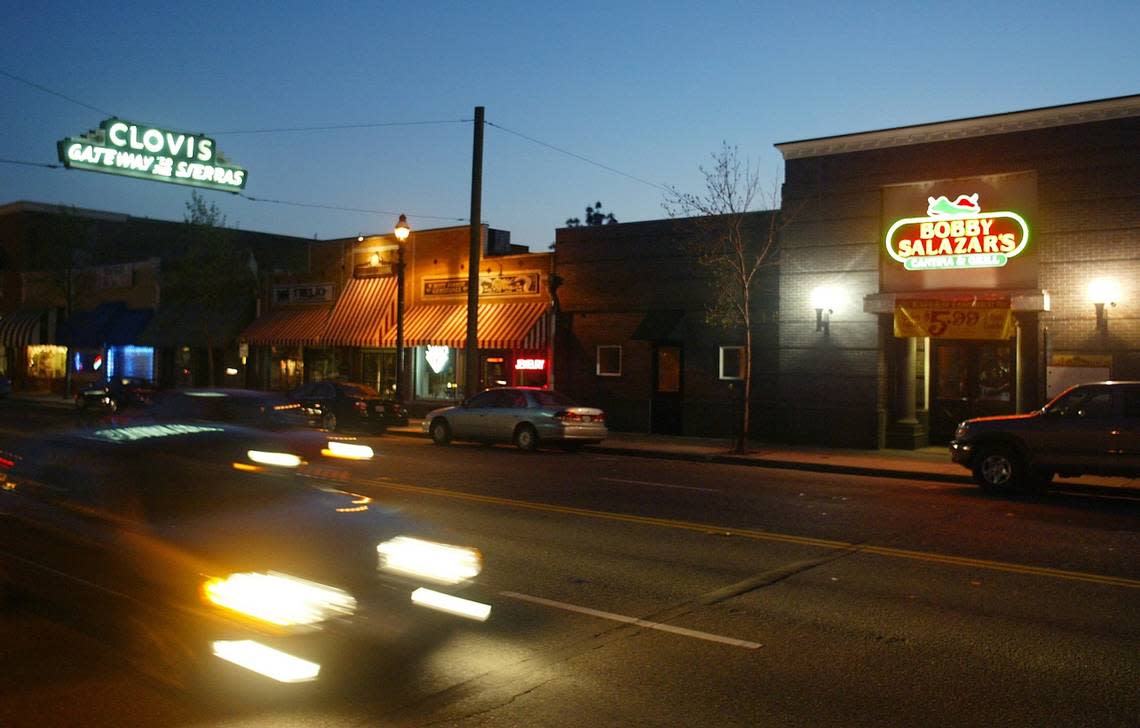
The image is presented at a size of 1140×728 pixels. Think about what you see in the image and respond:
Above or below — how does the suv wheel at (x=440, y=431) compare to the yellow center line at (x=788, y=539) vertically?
above

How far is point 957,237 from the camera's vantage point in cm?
2183

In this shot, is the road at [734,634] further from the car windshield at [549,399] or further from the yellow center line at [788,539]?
the car windshield at [549,399]

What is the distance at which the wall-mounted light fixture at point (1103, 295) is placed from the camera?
19.8 m

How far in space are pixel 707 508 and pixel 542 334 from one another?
1595 cm

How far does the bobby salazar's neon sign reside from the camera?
21062mm

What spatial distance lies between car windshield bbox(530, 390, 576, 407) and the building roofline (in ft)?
28.6

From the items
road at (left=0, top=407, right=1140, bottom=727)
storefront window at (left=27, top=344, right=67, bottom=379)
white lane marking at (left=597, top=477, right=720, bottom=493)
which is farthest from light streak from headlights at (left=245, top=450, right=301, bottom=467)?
storefront window at (left=27, top=344, right=67, bottom=379)

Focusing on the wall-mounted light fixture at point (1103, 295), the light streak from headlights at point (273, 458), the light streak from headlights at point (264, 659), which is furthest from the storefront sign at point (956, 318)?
the light streak from headlights at point (264, 659)

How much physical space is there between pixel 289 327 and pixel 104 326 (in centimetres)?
1371

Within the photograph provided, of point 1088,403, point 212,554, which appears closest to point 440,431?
point 1088,403

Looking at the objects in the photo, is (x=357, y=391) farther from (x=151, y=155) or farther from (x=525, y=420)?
(x=151, y=155)

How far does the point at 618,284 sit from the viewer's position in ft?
90.5

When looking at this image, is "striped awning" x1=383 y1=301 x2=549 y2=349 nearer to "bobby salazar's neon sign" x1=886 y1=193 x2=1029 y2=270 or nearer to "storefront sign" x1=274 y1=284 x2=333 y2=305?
"storefront sign" x1=274 y1=284 x2=333 y2=305

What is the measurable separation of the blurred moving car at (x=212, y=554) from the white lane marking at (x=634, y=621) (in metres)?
0.98
